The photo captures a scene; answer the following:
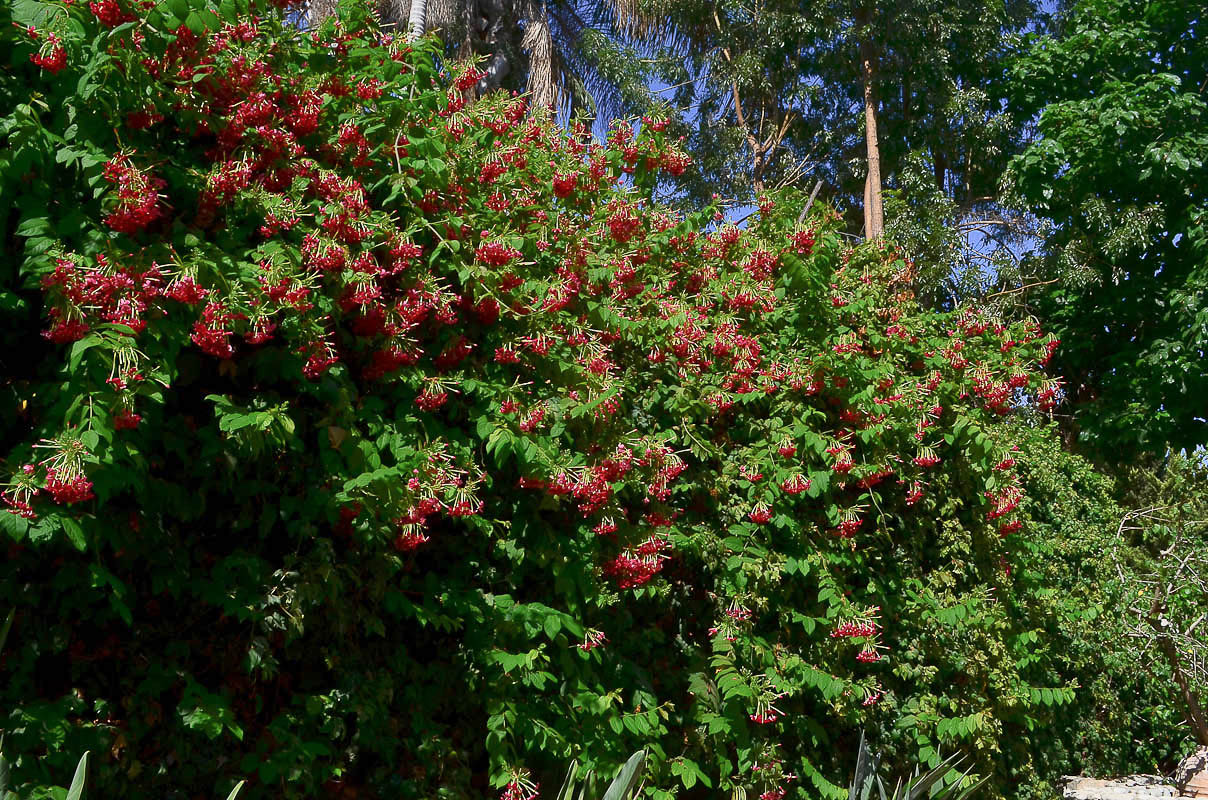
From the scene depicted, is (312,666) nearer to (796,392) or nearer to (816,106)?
(796,392)

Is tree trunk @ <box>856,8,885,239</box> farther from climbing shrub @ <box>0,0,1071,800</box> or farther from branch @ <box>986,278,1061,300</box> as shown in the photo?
climbing shrub @ <box>0,0,1071,800</box>

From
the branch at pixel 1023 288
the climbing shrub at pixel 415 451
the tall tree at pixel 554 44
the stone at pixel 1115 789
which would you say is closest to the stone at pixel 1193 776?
the stone at pixel 1115 789

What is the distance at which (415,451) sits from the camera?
10.7 feet

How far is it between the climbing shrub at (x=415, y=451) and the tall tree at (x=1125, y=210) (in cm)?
926

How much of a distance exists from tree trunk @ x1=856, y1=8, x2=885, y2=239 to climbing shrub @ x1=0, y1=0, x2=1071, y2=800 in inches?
401

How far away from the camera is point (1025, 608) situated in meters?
6.21

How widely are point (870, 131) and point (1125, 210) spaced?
399 cm

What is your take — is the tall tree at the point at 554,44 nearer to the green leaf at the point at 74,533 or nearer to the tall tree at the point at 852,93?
the tall tree at the point at 852,93

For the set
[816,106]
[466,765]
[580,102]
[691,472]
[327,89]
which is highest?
[816,106]

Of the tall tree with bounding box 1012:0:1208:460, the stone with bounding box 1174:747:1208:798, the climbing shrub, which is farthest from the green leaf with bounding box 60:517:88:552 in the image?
the tall tree with bounding box 1012:0:1208:460

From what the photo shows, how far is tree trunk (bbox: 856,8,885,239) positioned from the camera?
1522 cm

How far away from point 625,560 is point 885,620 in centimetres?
197

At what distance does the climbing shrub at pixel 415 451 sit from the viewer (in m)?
2.75

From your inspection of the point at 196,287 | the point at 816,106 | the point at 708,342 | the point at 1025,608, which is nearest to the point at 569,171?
the point at 708,342
